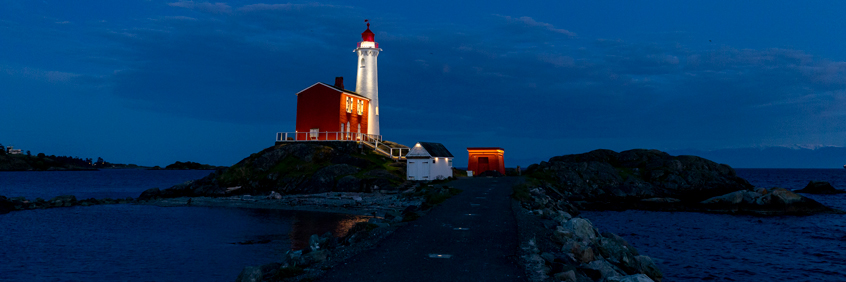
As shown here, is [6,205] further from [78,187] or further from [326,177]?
[78,187]

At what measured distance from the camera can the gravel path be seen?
428 inches

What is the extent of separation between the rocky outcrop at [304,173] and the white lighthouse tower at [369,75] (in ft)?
30.9

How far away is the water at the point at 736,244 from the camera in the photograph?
19016mm

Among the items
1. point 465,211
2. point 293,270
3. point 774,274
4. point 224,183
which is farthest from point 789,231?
point 224,183

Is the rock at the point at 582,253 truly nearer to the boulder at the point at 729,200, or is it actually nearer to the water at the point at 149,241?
the water at the point at 149,241

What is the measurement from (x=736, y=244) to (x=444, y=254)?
18.9m

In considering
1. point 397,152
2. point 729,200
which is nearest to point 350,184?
point 397,152

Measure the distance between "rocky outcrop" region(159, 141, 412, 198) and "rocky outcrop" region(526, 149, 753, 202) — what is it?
713 inches

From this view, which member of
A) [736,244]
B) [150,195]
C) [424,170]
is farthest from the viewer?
[150,195]

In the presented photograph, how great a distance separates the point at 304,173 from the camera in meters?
49.8

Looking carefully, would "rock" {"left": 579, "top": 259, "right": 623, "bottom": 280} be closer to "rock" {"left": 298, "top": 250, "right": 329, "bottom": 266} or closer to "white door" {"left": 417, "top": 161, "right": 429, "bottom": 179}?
"rock" {"left": 298, "top": 250, "right": 329, "bottom": 266}

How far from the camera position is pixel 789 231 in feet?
97.8

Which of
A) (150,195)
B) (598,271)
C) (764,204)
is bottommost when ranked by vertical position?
(598,271)

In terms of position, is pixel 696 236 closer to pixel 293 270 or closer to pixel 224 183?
pixel 293 270
